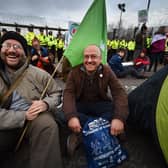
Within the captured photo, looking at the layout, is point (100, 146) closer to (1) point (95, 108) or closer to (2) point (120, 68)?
(1) point (95, 108)

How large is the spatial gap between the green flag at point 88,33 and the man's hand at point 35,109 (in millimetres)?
902

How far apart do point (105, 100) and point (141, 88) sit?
463mm

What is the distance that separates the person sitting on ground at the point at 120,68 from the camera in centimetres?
835

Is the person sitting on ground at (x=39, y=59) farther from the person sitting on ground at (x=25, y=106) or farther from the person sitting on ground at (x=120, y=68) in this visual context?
the person sitting on ground at (x=25, y=106)

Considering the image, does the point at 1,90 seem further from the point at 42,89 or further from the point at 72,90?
the point at 72,90

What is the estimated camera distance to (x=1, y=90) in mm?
2297

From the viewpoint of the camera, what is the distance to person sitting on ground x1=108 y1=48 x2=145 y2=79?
8.35 m

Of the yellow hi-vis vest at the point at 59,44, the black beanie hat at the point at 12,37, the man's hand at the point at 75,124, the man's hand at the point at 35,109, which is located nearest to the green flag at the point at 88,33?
the black beanie hat at the point at 12,37

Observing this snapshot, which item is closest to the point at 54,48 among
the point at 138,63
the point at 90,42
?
the point at 138,63

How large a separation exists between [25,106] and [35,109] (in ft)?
0.74

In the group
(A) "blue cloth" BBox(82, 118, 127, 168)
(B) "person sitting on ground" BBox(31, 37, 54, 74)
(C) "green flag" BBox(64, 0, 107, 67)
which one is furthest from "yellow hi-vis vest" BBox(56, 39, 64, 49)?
(A) "blue cloth" BBox(82, 118, 127, 168)

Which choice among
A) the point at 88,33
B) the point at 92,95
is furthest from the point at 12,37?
the point at 92,95

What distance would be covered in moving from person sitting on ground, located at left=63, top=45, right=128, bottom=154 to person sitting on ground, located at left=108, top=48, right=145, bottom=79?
544cm

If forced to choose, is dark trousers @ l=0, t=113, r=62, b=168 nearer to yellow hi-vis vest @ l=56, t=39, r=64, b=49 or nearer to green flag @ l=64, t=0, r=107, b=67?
green flag @ l=64, t=0, r=107, b=67
